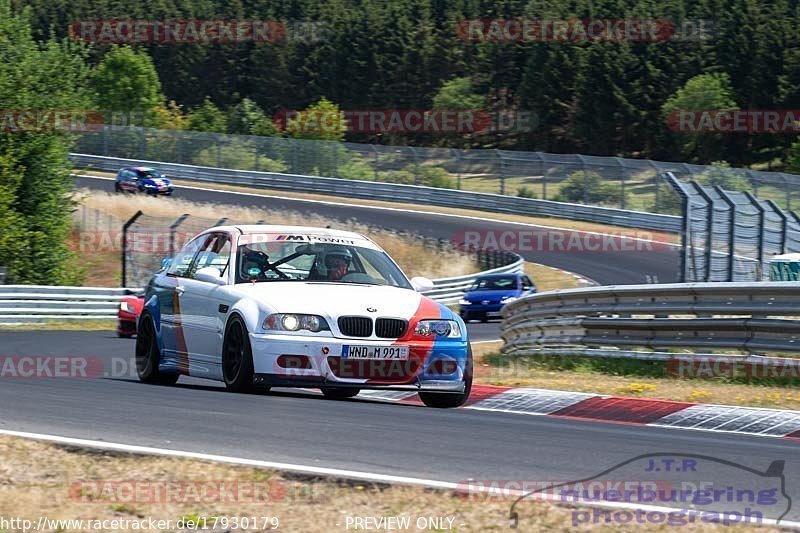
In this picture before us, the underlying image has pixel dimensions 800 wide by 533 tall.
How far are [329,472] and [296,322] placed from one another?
3.31 m

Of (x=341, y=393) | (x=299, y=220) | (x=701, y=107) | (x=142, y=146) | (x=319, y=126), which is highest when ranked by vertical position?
(x=701, y=107)

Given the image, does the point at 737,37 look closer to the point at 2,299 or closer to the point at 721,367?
the point at 2,299

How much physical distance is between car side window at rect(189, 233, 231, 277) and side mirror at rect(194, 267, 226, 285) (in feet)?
0.14

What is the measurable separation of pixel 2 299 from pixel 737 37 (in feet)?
214

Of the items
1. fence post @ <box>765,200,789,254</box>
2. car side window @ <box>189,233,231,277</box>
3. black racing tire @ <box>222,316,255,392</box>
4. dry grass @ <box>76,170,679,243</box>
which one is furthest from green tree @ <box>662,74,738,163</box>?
black racing tire @ <box>222,316,255,392</box>

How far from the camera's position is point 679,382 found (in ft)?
38.9

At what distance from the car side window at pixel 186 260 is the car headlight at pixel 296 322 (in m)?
1.94

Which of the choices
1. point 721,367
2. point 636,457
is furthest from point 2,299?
point 636,457

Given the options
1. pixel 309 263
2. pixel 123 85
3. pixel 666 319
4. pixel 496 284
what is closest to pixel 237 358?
pixel 309 263

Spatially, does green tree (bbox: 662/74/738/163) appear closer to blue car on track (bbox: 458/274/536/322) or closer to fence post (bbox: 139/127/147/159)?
fence post (bbox: 139/127/147/159)

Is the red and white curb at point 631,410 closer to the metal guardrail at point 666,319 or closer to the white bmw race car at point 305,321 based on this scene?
the white bmw race car at point 305,321

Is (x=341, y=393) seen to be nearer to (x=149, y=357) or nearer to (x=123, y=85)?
(x=149, y=357)

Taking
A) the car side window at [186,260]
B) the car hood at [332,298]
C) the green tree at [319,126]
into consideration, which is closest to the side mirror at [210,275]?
the car hood at [332,298]

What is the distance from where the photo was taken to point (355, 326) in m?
9.20
